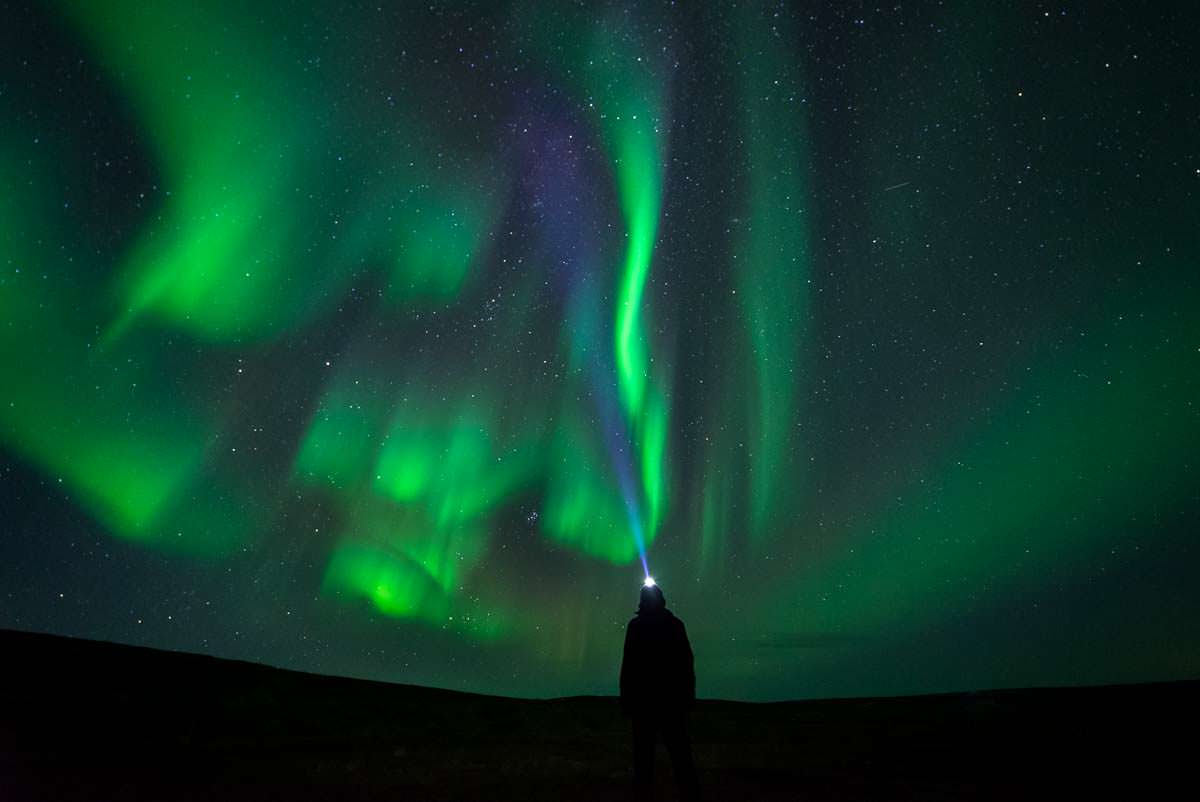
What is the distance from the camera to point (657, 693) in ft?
23.4

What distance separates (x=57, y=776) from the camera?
34.4 ft

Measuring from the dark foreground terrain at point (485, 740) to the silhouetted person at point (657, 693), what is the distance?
2.44 meters

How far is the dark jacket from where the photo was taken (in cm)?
713

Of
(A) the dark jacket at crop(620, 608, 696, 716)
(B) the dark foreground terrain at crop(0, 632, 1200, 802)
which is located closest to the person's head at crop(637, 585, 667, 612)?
(A) the dark jacket at crop(620, 608, 696, 716)

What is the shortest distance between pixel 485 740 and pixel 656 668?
35.3 ft

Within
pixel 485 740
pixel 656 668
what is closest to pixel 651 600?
pixel 656 668

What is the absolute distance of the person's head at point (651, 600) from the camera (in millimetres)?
7434

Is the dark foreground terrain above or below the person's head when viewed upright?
below

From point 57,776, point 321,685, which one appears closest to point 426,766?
point 57,776

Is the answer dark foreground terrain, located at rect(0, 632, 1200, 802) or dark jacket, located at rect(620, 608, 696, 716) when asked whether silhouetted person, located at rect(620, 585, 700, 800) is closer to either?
dark jacket, located at rect(620, 608, 696, 716)

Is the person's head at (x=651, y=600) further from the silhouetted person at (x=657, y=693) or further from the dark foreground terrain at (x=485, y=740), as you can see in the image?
the dark foreground terrain at (x=485, y=740)

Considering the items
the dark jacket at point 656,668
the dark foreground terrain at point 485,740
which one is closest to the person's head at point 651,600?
the dark jacket at point 656,668

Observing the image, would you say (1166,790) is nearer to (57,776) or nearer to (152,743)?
(57,776)

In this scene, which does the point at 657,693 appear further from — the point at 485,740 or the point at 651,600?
the point at 485,740
